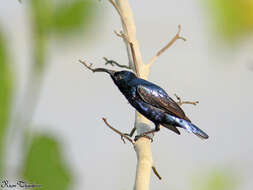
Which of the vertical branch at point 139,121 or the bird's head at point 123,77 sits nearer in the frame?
the vertical branch at point 139,121

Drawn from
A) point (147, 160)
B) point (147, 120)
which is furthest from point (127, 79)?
point (147, 160)

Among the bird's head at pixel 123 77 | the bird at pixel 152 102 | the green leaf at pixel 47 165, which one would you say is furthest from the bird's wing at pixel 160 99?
the green leaf at pixel 47 165

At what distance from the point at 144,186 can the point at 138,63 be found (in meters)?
0.83

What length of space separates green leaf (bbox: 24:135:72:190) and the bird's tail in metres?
1.08

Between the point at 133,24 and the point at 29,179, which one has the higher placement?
the point at 133,24

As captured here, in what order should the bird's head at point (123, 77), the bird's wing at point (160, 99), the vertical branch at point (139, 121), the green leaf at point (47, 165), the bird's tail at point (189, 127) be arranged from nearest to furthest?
the green leaf at point (47, 165), the vertical branch at point (139, 121), the bird's tail at point (189, 127), the bird's head at point (123, 77), the bird's wing at point (160, 99)

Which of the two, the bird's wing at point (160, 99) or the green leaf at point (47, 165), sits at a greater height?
the bird's wing at point (160, 99)

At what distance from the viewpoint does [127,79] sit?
1.84 meters

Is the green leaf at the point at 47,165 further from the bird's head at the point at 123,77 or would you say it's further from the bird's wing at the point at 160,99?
the bird's wing at the point at 160,99

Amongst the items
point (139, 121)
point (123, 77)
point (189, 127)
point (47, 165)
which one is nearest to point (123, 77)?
point (123, 77)

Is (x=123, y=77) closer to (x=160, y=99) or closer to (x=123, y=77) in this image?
(x=123, y=77)

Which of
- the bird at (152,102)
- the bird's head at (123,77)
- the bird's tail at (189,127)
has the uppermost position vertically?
the bird's head at (123,77)

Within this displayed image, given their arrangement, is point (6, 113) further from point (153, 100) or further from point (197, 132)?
point (153, 100)

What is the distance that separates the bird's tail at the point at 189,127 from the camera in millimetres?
1550
